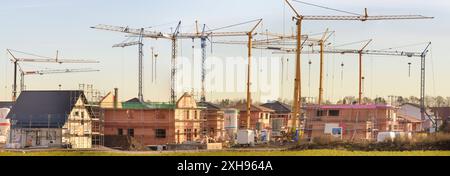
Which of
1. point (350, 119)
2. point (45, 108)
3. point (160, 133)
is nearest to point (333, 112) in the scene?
point (350, 119)

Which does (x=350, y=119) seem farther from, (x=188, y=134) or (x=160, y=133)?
(x=160, y=133)

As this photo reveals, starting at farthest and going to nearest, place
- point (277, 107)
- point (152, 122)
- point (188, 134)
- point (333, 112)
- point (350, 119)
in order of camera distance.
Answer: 1. point (277, 107)
2. point (188, 134)
3. point (333, 112)
4. point (152, 122)
5. point (350, 119)

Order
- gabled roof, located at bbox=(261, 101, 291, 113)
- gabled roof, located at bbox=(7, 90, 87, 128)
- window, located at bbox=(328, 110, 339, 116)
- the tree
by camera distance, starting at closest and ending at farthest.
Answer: gabled roof, located at bbox=(7, 90, 87, 128) < window, located at bbox=(328, 110, 339, 116) < the tree < gabled roof, located at bbox=(261, 101, 291, 113)

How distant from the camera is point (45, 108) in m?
69.6

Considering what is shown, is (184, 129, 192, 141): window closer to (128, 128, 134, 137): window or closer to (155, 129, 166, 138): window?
(155, 129, 166, 138): window

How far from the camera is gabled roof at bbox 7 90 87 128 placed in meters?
68.6

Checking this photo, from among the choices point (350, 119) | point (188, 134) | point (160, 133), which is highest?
point (350, 119)

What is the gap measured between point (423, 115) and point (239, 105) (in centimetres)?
2716

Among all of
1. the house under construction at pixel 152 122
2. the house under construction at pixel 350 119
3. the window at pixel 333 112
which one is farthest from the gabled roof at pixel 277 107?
the house under construction at pixel 152 122

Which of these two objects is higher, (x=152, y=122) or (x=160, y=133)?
(x=152, y=122)

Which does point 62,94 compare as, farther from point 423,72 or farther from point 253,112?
point 423,72

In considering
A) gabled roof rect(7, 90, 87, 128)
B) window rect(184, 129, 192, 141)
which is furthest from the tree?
gabled roof rect(7, 90, 87, 128)

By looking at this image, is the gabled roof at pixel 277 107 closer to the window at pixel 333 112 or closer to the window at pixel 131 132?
the window at pixel 333 112

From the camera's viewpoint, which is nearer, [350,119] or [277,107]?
[350,119]
